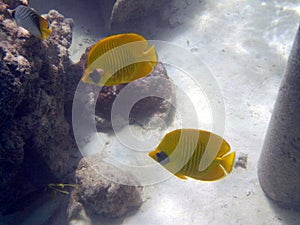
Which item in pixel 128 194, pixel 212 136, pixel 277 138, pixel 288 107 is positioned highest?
pixel 212 136

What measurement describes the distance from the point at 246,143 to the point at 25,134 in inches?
124

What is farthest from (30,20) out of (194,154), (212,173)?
(212,173)

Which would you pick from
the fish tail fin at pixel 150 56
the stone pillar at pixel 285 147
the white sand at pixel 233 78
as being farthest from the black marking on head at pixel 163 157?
the white sand at pixel 233 78

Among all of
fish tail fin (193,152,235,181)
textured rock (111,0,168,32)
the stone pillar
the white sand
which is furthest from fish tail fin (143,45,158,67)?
textured rock (111,0,168,32)

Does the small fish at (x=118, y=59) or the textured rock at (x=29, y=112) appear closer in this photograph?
the small fish at (x=118, y=59)

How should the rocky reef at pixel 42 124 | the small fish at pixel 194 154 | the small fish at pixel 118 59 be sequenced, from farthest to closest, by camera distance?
the rocky reef at pixel 42 124, the small fish at pixel 118 59, the small fish at pixel 194 154

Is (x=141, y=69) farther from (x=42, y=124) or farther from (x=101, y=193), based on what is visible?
(x=101, y=193)

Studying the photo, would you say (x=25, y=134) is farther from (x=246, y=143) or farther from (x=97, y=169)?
(x=246, y=143)

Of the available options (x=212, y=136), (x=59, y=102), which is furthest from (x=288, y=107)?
(x=59, y=102)

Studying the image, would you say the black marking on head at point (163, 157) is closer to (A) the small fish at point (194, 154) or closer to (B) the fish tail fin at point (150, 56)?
(A) the small fish at point (194, 154)

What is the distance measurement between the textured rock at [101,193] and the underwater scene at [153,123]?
0.05ft

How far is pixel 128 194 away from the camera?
3.68 meters

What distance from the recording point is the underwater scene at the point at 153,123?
2188mm

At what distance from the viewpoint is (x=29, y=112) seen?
3182 mm
